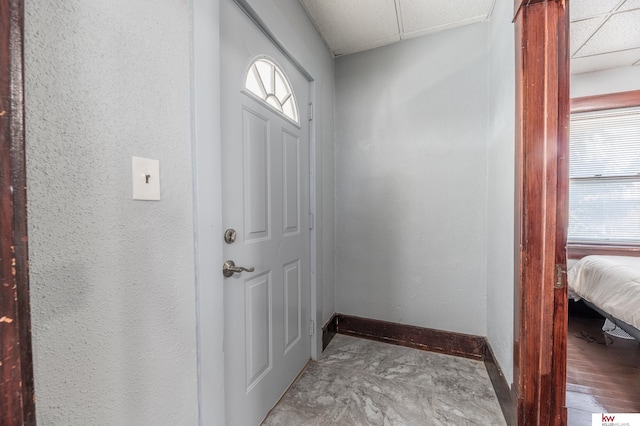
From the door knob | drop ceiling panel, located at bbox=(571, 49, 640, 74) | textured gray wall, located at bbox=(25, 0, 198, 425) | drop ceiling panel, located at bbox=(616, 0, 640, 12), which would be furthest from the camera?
drop ceiling panel, located at bbox=(571, 49, 640, 74)

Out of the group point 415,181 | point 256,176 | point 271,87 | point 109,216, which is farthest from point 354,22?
point 109,216

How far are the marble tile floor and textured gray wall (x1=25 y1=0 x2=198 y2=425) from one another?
81 cm

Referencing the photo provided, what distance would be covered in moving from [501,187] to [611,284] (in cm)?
150

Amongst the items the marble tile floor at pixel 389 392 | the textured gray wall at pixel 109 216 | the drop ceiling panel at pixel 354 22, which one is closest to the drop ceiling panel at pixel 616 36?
the drop ceiling panel at pixel 354 22

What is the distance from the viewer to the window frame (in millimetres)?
2770

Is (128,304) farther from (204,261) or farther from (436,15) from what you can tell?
(436,15)

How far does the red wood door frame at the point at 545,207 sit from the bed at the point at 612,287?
1241 millimetres

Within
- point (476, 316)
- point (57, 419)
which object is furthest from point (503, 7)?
point (57, 419)

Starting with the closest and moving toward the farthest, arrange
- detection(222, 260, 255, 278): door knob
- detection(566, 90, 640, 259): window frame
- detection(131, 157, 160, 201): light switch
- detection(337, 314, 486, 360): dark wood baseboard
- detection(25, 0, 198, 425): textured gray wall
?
1. detection(25, 0, 198, 425): textured gray wall
2. detection(131, 157, 160, 201): light switch
3. detection(222, 260, 255, 278): door knob
4. detection(337, 314, 486, 360): dark wood baseboard
5. detection(566, 90, 640, 259): window frame

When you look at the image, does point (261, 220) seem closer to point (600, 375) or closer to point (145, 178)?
point (145, 178)

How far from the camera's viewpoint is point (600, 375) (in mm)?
1741

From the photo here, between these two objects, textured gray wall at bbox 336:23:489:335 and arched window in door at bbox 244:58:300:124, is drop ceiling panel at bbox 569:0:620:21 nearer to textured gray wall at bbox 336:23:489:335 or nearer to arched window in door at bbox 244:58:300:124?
textured gray wall at bbox 336:23:489:335

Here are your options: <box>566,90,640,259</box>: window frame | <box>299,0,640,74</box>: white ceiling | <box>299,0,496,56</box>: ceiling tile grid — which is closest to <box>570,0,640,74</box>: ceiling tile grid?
<box>299,0,640,74</box>: white ceiling

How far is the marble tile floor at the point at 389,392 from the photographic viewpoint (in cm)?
139
